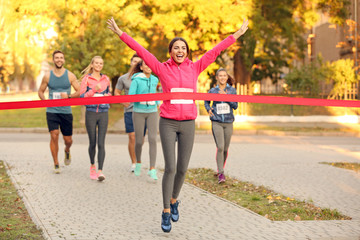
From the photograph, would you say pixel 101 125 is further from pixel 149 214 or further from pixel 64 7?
pixel 64 7

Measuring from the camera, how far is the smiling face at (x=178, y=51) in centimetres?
620

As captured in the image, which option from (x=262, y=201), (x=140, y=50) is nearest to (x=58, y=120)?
(x=262, y=201)

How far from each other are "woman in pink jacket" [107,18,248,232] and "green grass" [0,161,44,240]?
131 centimetres

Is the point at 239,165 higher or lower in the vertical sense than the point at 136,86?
lower

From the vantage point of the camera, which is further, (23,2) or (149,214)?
(23,2)

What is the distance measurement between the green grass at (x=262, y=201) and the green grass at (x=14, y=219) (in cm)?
259

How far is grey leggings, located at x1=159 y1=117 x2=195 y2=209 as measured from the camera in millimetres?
6254

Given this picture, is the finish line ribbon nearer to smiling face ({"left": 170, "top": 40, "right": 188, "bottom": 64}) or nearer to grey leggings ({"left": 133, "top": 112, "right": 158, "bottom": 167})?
smiling face ({"left": 170, "top": 40, "right": 188, "bottom": 64})

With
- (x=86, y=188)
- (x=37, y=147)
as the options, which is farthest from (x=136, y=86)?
(x=37, y=147)

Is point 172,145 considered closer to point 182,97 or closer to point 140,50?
point 182,97

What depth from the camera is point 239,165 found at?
38.8 ft

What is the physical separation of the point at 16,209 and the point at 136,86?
321 centimetres

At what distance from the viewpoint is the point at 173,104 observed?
6152 mm

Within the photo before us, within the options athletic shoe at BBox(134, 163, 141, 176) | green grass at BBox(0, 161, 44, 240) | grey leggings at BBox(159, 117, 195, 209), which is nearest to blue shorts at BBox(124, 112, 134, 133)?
athletic shoe at BBox(134, 163, 141, 176)
